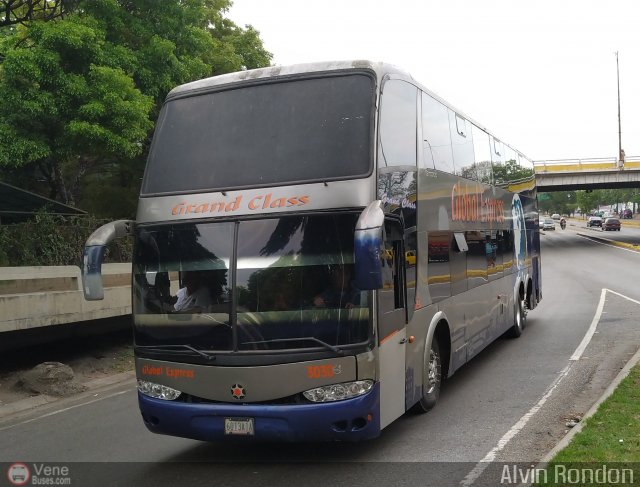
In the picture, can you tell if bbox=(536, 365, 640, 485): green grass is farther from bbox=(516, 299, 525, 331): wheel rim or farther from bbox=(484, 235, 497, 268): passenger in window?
bbox=(516, 299, 525, 331): wheel rim

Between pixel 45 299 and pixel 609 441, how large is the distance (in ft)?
29.4

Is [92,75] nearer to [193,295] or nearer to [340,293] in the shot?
[193,295]

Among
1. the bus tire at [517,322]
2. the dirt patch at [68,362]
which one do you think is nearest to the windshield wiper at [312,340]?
the dirt patch at [68,362]

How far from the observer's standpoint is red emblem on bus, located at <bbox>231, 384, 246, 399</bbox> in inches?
241

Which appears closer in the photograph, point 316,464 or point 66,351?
point 316,464

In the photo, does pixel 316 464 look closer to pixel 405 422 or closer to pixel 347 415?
pixel 347 415

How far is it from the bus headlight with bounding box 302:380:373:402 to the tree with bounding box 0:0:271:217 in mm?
10905

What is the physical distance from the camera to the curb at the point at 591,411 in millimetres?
6115

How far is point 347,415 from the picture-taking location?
6.09m

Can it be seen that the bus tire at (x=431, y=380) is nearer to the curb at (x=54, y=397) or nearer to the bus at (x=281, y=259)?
the bus at (x=281, y=259)

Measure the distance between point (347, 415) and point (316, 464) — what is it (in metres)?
0.82

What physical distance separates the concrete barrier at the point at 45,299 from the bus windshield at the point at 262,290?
5.45 metres

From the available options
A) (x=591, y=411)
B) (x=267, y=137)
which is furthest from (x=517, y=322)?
(x=267, y=137)

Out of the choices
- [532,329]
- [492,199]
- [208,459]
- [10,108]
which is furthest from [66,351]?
[532,329]
